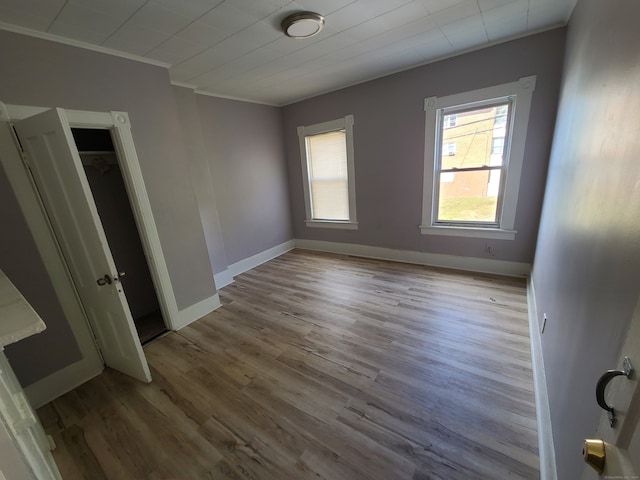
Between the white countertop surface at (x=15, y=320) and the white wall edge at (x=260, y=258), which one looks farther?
the white wall edge at (x=260, y=258)

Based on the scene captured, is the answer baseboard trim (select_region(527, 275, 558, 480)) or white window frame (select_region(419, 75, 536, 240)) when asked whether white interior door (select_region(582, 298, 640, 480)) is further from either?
white window frame (select_region(419, 75, 536, 240))

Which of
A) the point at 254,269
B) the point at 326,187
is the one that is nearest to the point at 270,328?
the point at 254,269

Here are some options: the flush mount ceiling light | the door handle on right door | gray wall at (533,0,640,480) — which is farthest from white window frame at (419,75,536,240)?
the door handle on right door

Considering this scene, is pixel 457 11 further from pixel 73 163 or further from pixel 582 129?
pixel 73 163

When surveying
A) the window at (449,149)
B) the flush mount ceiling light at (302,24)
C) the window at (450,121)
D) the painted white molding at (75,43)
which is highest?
the flush mount ceiling light at (302,24)

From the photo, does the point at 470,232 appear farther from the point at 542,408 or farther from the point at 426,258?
the point at 542,408

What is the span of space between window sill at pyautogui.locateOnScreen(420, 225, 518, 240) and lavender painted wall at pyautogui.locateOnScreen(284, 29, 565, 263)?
2.7 inches

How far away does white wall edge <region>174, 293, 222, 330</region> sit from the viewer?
2740 mm

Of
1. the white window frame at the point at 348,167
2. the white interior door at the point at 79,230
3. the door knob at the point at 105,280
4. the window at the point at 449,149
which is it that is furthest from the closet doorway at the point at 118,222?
the window at the point at 449,149

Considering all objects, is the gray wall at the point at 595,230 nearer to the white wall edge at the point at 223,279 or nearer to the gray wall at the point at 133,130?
the gray wall at the point at 133,130

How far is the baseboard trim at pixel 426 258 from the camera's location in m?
3.17

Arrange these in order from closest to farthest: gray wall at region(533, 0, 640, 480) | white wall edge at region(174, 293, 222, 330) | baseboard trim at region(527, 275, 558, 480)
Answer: gray wall at region(533, 0, 640, 480) → baseboard trim at region(527, 275, 558, 480) → white wall edge at region(174, 293, 222, 330)

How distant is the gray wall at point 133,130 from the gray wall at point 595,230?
309 centimetres

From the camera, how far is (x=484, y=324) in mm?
2361
